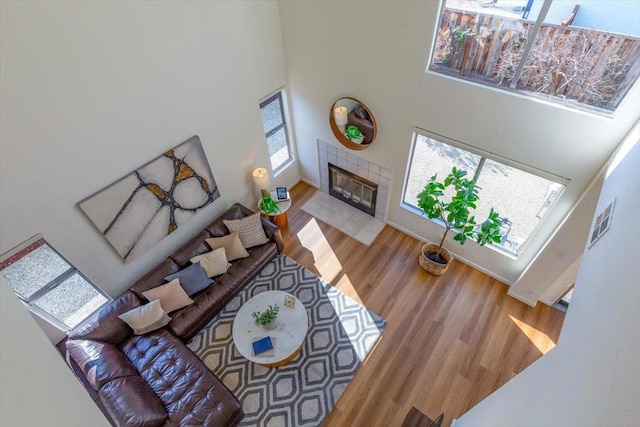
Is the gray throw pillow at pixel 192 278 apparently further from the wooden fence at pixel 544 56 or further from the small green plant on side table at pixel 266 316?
the wooden fence at pixel 544 56

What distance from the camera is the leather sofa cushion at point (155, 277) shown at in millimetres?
4465

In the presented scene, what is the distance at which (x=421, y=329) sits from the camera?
471 centimetres

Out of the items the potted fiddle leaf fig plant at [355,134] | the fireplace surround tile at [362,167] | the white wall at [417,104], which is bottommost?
the fireplace surround tile at [362,167]

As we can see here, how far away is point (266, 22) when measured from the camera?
473 centimetres

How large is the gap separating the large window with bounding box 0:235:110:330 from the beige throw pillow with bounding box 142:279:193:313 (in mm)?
646

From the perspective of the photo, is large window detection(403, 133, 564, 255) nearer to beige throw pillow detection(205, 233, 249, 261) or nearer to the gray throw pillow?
beige throw pillow detection(205, 233, 249, 261)

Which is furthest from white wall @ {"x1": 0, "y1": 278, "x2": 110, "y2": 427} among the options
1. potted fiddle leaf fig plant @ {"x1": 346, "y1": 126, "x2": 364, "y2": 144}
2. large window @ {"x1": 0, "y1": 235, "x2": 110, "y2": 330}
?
potted fiddle leaf fig plant @ {"x1": 346, "y1": 126, "x2": 364, "y2": 144}

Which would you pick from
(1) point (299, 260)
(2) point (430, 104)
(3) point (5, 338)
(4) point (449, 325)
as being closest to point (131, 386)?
(1) point (299, 260)

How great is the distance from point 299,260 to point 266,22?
365cm

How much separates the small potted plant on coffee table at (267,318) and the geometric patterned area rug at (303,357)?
22.0 inches

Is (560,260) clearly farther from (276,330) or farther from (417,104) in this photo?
(276,330)

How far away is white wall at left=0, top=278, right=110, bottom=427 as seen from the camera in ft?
2.37

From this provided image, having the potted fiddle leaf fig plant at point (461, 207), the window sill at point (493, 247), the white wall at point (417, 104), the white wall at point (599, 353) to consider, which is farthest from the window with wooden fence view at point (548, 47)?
the window sill at point (493, 247)

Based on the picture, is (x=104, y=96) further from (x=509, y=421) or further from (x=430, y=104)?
(x=509, y=421)
